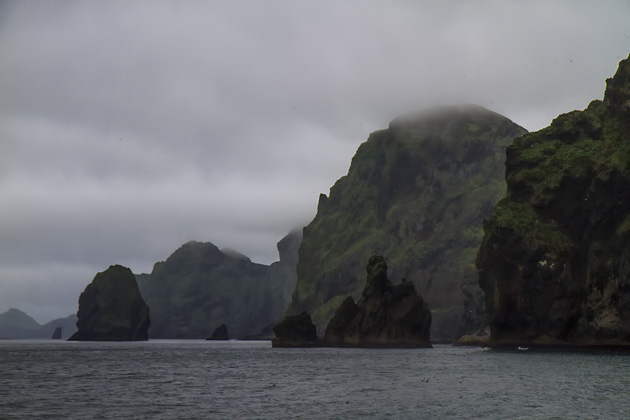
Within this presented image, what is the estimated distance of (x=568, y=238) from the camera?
16150 cm

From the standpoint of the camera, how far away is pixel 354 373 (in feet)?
301

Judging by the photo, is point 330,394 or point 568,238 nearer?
point 330,394

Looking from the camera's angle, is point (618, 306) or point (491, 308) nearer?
point (618, 306)

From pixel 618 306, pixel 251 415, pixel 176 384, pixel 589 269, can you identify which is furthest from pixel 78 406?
pixel 589 269

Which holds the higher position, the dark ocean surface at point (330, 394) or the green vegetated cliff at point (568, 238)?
the green vegetated cliff at point (568, 238)

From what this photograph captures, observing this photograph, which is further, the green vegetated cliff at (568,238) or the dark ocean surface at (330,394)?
the green vegetated cliff at (568,238)

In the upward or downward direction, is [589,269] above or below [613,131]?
below

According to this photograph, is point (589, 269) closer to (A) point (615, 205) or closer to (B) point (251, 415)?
(A) point (615, 205)

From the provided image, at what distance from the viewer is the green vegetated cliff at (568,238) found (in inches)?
5822

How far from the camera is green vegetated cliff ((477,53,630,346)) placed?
485ft

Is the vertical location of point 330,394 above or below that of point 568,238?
below

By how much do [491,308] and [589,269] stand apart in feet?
88.5

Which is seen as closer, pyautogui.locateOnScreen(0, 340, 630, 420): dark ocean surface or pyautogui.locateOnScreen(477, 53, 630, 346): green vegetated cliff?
pyautogui.locateOnScreen(0, 340, 630, 420): dark ocean surface

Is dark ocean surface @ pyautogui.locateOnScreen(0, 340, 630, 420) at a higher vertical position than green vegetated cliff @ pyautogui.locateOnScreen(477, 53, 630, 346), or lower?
lower
